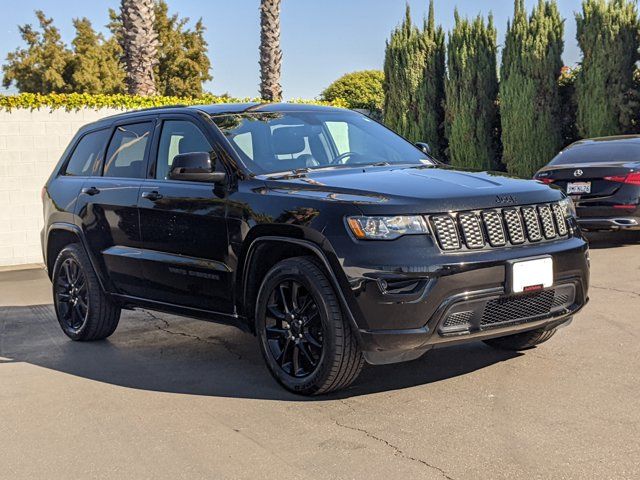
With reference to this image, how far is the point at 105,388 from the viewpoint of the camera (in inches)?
234

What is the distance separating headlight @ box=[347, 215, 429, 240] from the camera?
495cm

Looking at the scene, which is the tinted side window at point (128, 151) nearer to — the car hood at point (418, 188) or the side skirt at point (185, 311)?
the side skirt at point (185, 311)

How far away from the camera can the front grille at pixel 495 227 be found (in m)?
5.01

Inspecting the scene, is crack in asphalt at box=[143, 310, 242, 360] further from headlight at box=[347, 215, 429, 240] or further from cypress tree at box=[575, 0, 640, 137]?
cypress tree at box=[575, 0, 640, 137]

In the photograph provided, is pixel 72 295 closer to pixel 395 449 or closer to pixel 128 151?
pixel 128 151

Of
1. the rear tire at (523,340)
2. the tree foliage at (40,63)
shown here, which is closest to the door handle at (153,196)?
the rear tire at (523,340)

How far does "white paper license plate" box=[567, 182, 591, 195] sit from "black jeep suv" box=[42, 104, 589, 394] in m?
5.39

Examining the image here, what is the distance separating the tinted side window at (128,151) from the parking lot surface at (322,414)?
1.43 m

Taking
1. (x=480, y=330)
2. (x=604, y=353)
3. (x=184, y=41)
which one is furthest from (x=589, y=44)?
(x=184, y=41)

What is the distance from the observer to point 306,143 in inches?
251

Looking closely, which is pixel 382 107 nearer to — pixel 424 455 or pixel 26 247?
pixel 26 247

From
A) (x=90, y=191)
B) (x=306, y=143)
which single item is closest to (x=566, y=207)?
(x=306, y=143)

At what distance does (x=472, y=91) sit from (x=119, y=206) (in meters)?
13.4

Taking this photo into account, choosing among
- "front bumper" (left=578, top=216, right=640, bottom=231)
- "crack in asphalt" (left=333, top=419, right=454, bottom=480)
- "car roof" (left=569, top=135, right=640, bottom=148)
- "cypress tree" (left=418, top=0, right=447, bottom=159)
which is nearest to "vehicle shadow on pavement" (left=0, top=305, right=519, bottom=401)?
"crack in asphalt" (left=333, top=419, right=454, bottom=480)
